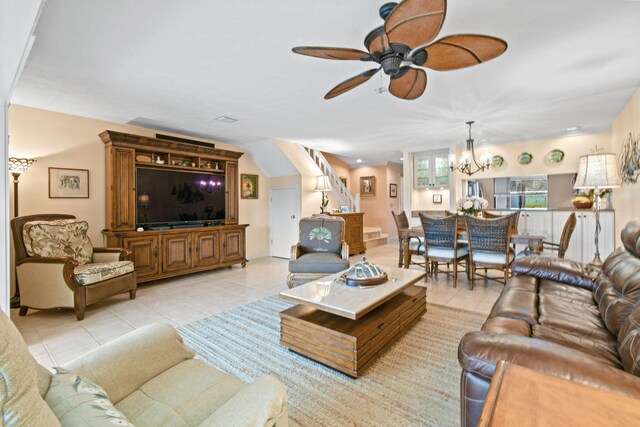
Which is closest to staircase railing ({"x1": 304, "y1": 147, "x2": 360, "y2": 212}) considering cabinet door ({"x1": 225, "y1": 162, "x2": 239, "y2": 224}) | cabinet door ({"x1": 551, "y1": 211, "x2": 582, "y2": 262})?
cabinet door ({"x1": 225, "y1": 162, "x2": 239, "y2": 224})

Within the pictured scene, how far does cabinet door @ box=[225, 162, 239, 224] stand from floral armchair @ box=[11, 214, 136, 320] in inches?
79.5

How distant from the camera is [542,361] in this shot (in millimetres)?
1027

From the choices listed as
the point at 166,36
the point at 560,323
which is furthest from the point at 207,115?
the point at 560,323

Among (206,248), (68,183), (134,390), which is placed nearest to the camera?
(134,390)

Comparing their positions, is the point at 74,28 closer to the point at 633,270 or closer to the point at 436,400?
the point at 436,400

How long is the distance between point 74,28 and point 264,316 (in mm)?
2834

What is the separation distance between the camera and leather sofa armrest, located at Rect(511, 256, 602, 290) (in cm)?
239

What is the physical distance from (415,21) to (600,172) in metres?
2.78

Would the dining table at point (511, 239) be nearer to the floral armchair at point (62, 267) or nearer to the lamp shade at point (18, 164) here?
the floral armchair at point (62, 267)

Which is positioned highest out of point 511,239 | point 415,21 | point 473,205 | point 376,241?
point 415,21

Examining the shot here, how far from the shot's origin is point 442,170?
249 inches

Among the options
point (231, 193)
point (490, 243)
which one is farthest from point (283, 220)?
point (490, 243)

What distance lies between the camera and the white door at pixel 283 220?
6.29 metres

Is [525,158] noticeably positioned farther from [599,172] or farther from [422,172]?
[599,172]
